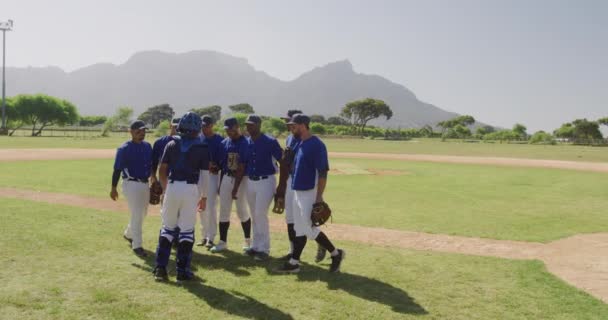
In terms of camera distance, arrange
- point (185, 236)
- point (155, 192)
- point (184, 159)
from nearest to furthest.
A: point (184, 159), point (185, 236), point (155, 192)

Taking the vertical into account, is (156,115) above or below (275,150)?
above

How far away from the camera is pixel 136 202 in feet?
23.6

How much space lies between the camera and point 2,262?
6.51 m

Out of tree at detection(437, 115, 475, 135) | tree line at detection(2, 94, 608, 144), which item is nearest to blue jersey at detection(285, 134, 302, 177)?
tree line at detection(2, 94, 608, 144)

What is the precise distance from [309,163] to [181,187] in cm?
176

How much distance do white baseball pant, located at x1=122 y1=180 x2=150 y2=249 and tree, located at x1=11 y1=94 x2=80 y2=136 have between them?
78.8 meters

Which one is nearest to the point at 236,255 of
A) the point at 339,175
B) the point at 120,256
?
the point at 120,256

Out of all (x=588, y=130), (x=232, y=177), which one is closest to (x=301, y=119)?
(x=232, y=177)

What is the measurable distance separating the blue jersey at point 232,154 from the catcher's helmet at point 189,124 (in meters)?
1.42

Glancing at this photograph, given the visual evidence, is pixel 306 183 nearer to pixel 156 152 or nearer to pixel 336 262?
pixel 336 262

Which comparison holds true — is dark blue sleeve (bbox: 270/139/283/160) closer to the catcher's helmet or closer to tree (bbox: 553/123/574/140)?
the catcher's helmet

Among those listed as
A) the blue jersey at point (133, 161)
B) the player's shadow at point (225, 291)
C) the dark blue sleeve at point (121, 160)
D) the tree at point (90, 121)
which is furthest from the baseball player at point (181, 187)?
the tree at point (90, 121)

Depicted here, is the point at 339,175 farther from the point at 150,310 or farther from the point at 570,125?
the point at 570,125

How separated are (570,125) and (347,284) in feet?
451
